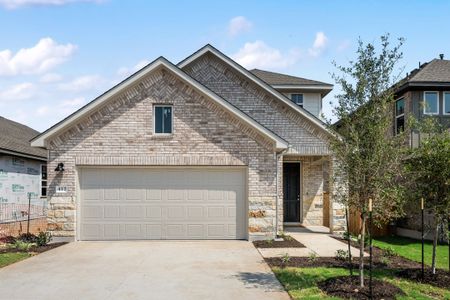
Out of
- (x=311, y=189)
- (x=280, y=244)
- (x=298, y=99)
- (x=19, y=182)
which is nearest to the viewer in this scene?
(x=280, y=244)

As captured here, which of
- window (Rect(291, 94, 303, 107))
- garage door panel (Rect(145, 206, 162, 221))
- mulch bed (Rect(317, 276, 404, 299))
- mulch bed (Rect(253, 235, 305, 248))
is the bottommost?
mulch bed (Rect(253, 235, 305, 248))

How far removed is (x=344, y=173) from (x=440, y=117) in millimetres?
14932

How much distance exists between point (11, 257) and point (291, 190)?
11.9m

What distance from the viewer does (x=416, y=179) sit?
10398mm

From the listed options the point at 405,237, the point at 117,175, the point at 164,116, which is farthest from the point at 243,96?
the point at 405,237

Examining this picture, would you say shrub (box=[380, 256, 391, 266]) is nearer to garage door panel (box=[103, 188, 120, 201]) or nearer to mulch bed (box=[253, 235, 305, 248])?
mulch bed (box=[253, 235, 305, 248])

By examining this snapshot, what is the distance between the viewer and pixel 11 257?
1267cm

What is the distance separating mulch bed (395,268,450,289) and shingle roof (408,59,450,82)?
1276cm

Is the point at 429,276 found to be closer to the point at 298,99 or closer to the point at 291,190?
the point at 291,190

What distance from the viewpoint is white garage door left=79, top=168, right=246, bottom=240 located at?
1577 cm

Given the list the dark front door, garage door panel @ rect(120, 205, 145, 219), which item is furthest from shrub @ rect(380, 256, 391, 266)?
the dark front door

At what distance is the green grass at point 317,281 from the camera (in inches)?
345

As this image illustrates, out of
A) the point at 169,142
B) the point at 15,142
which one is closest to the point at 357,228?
the point at 169,142

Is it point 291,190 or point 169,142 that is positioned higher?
point 169,142
